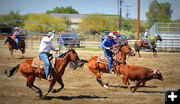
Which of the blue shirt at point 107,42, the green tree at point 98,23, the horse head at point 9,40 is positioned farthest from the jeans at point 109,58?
the green tree at point 98,23

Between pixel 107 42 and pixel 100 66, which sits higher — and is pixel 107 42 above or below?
above

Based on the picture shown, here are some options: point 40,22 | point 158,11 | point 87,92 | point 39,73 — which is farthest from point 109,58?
point 158,11

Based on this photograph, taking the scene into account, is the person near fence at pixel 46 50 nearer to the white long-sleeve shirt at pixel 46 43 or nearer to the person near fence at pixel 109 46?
the white long-sleeve shirt at pixel 46 43

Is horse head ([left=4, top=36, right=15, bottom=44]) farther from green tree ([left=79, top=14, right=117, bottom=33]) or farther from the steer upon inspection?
green tree ([left=79, top=14, right=117, bottom=33])

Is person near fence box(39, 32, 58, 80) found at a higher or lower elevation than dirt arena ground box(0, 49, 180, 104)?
higher

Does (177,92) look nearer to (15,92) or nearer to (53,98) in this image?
(53,98)

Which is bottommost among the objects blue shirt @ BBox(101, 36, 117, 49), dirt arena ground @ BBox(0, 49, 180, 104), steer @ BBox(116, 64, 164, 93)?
dirt arena ground @ BBox(0, 49, 180, 104)

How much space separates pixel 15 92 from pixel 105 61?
3596mm

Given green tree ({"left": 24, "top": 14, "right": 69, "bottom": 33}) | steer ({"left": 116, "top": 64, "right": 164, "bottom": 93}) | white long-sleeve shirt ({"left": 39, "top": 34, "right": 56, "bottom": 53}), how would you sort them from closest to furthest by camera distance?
white long-sleeve shirt ({"left": 39, "top": 34, "right": 56, "bottom": 53})
steer ({"left": 116, "top": 64, "right": 164, "bottom": 93})
green tree ({"left": 24, "top": 14, "right": 69, "bottom": 33})

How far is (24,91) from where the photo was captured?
384 inches

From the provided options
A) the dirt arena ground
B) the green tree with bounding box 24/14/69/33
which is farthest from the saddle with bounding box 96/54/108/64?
the green tree with bounding box 24/14/69/33

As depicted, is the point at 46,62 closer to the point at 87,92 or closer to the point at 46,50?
the point at 46,50

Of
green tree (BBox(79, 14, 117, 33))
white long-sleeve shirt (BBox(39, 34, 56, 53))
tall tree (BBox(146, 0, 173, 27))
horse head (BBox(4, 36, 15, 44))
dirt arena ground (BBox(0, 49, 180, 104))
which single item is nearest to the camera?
dirt arena ground (BBox(0, 49, 180, 104))

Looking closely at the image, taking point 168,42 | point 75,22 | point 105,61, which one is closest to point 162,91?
point 105,61
